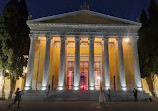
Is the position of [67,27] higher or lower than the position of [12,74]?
higher

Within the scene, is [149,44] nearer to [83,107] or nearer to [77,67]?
[77,67]

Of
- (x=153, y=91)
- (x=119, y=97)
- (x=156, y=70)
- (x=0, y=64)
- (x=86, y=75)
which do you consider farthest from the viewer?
(x=86, y=75)

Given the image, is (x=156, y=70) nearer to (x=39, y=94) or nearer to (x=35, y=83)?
(x=39, y=94)

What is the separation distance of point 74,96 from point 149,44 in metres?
14.4

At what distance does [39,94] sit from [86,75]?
10146 mm

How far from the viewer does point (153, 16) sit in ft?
80.7

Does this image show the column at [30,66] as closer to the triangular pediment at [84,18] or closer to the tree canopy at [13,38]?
the tree canopy at [13,38]

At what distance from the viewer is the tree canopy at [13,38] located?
813 inches

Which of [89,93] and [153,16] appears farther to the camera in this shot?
[153,16]

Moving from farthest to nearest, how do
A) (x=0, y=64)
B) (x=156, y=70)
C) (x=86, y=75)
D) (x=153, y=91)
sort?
(x=86, y=75) → (x=153, y=91) → (x=156, y=70) → (x=0, y=64)

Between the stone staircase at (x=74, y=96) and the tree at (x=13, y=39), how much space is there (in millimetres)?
4341

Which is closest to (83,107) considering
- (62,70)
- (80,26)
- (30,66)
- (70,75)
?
(62,70)

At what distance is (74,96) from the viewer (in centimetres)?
1797

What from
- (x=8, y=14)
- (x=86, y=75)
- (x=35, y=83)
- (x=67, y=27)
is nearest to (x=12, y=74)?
(x=35, y=83)
